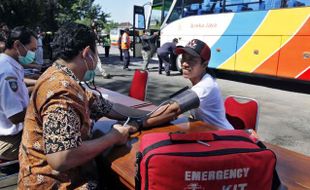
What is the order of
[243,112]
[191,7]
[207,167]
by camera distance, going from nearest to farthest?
[207,167], [243,112], [191,7]

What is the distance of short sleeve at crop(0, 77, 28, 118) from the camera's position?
2.46m

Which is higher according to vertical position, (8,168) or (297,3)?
(297,3)

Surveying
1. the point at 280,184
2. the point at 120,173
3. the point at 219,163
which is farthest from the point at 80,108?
the point at 280,184

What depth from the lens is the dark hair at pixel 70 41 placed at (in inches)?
63.9

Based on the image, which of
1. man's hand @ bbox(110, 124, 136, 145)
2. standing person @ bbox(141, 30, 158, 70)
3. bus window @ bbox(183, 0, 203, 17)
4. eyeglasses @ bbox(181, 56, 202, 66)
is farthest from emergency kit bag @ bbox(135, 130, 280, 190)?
standing person @ bbox(141, 30, 158, 70)

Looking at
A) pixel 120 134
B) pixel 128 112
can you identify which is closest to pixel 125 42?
pixel 128 112

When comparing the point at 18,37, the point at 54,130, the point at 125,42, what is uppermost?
the point at 18,37

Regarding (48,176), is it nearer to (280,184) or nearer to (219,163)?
(219,163)

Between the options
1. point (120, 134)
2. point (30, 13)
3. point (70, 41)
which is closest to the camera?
point (70, 41)

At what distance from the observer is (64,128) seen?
136 centimetres

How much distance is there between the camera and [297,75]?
789 centimetres

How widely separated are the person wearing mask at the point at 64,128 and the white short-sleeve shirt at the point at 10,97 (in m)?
0.96

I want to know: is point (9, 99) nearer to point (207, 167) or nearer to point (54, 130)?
point (54, 130)

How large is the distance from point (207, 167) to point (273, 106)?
6111 millimetres
